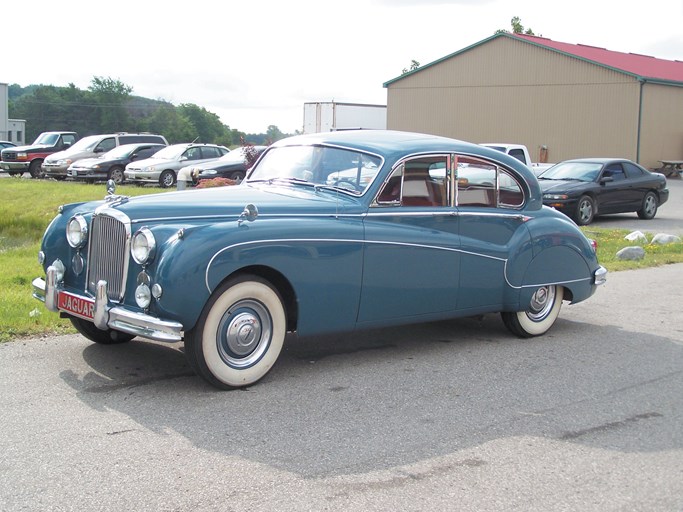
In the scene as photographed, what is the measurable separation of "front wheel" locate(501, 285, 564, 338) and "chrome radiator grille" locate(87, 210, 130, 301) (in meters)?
3.50

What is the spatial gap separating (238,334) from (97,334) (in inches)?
61.4

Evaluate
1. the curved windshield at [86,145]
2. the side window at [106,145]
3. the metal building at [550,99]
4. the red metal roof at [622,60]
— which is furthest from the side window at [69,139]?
the red metal roof at [622,60]

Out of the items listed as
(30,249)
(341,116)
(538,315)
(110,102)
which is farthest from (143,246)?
(110,102)

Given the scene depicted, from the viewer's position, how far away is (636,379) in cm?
627

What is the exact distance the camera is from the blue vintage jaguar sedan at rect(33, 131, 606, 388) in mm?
5422

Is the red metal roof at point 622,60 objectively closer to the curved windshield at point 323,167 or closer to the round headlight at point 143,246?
the curved windshield at point 323,167

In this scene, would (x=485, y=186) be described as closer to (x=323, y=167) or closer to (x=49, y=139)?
(x=323, y=167)

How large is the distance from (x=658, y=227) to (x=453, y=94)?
24.8m

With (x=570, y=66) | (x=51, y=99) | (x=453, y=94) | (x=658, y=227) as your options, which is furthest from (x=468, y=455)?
(x=51, y=99)

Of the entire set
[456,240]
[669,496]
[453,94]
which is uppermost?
[453,94]

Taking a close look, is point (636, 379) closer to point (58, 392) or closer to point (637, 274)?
point (58, 392)

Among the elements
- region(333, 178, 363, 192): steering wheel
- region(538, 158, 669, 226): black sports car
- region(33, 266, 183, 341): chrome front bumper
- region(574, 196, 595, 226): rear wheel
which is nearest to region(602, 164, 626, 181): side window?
region(538, 158, 669, 226): black sports car

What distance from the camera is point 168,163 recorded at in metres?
25.3

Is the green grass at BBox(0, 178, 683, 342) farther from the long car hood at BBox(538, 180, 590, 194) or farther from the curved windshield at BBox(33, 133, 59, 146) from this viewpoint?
the curved windshield at BBox(33, 133, 59, 146)
